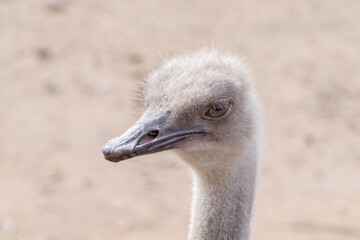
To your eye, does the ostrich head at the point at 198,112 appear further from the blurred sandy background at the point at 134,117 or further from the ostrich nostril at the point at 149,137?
the blurred sandy background at the point at 134,117

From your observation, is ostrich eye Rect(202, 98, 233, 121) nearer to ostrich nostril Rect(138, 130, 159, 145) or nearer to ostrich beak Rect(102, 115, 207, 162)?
ostrich beak Rect(102, 115, 207, 162)

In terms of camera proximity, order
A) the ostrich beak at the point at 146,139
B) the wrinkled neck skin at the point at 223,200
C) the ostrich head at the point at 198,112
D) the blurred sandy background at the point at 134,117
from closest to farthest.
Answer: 1. the ostrich beak at the point at 146,139
2. the ostrich head at the point at 198,112
3. the wrinkled neck skin at the point at 223,200
4. the blurred sandy background at the point at 134,117

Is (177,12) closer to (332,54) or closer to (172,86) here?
(332,54)

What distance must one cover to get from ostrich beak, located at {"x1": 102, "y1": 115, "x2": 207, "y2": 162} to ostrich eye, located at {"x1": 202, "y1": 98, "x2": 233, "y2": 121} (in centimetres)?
6

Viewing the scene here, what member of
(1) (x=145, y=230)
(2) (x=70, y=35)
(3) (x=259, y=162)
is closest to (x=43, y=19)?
(2) (x=70, y=35)

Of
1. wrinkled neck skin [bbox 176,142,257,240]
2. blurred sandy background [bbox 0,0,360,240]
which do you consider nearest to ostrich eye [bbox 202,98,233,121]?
wrinkled neck skin [bbox 176,142,257,240]

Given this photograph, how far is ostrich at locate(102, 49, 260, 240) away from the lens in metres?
2.70

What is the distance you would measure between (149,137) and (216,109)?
295 mm

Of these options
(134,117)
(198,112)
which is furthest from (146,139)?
(134,117)

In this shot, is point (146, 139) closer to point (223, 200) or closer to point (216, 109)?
point (216, 109)

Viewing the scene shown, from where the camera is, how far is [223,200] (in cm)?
283

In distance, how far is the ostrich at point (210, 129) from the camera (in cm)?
270

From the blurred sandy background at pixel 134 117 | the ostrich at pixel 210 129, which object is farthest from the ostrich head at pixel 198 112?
the blurred sandy background at pixel 134 117

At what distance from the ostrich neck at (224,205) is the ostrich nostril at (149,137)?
1.00 feet
